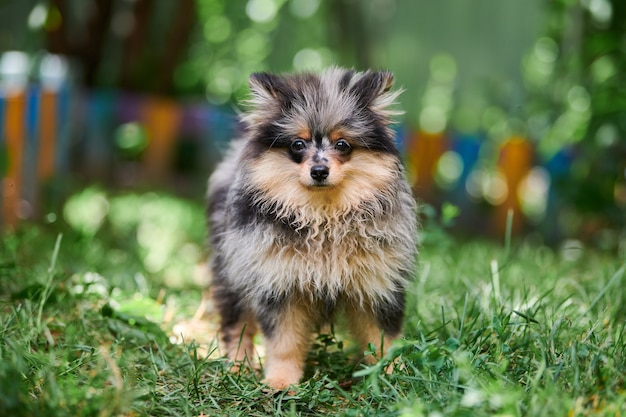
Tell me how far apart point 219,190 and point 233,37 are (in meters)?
8.77

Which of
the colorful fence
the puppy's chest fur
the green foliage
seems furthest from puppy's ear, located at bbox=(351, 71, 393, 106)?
the green foliage

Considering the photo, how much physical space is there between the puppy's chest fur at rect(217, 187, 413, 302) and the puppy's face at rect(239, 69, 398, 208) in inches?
3.3

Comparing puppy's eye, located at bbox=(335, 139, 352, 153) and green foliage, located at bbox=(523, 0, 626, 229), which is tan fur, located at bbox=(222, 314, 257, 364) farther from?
green foliage, located at bbox=(523, 0, 626, 229)

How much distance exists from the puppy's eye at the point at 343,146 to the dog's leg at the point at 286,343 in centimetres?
67

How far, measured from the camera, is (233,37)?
11.9 meters

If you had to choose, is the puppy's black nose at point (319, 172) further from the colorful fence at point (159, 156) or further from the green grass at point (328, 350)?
the colorful fence at point (159, 156)

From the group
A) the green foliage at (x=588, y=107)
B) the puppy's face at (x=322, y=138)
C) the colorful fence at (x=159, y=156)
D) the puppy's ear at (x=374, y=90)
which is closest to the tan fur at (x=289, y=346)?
the puppy's face at (x=322, y=138)

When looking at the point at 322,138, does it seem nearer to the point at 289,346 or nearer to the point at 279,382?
the point at 289,346

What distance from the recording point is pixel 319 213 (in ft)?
9.73

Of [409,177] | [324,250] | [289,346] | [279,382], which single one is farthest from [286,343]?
[409,177]

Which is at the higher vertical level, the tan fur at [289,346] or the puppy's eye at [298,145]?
the puppy's eye at [298,145]

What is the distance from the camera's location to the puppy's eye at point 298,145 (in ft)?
9.71

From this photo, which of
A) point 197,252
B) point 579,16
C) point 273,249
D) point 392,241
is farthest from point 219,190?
point 579,16

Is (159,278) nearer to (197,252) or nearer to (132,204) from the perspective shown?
(197,252)
